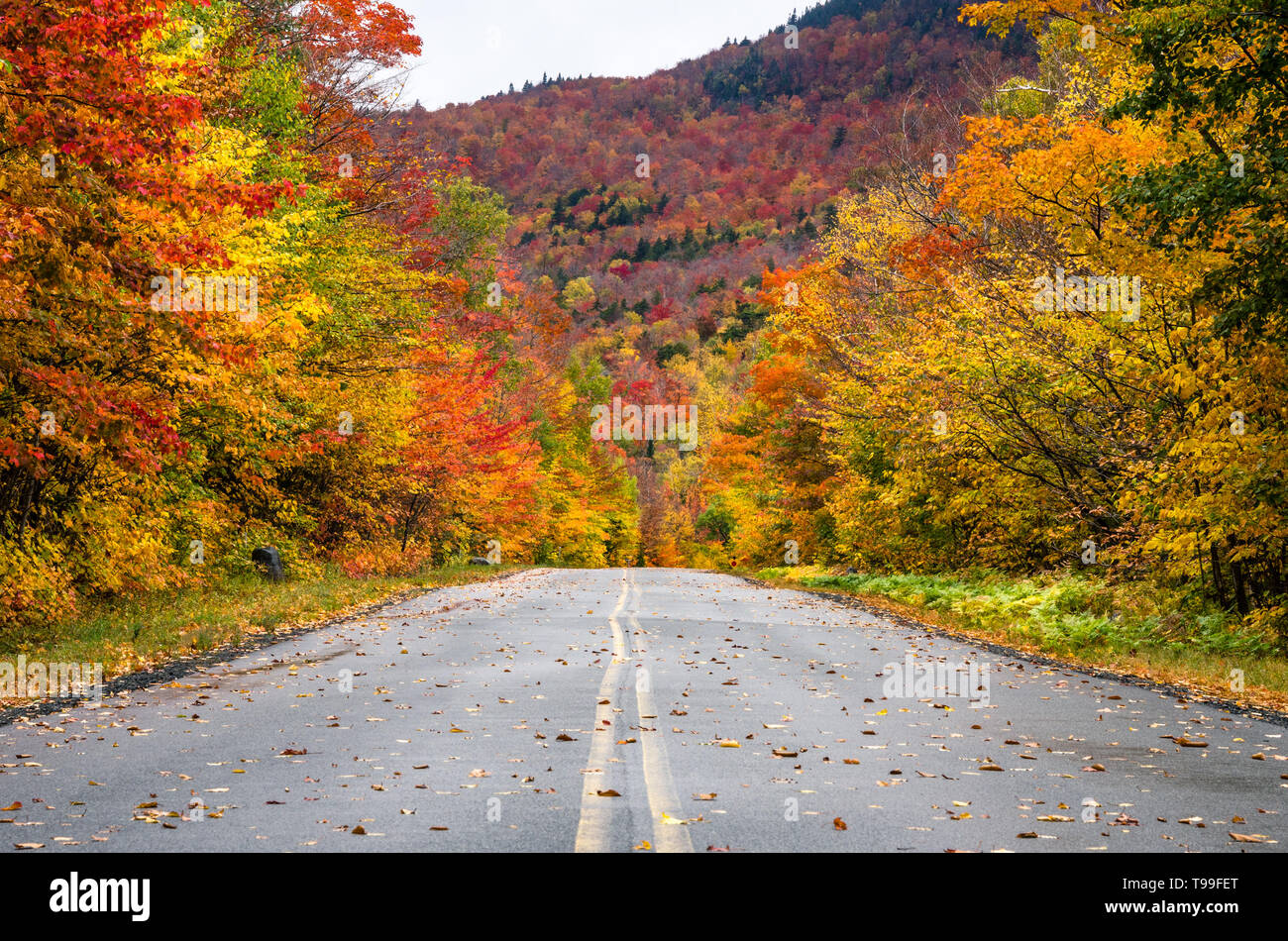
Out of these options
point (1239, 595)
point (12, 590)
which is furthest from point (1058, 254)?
point (12, 590)

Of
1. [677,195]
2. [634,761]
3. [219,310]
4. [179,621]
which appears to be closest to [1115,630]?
[634,761]

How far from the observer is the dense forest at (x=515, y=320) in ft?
40.3

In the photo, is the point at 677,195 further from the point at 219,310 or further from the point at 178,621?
the point at 178,621

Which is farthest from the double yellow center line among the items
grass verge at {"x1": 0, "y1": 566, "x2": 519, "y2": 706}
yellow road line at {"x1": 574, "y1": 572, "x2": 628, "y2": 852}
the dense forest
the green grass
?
the dense forest

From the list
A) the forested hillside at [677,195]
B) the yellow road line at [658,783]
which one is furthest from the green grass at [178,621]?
the forested hillside at [677,195]

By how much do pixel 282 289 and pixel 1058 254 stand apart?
16.2 metres

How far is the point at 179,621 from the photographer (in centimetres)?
1593

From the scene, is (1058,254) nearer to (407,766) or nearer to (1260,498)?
(1260,498)

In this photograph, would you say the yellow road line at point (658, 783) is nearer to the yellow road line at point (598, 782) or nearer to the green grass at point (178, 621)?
the yellow road line at point (598, 782)

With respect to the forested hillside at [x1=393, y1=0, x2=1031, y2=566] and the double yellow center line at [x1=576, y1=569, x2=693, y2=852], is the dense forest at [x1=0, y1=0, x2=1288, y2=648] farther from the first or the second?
the forested hillside at [x1=393, y1=0, x2=1031, y2=566]

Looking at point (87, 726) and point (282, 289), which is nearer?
point (87, 726)

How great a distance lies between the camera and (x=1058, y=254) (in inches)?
902

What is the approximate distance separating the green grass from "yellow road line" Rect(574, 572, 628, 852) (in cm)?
549

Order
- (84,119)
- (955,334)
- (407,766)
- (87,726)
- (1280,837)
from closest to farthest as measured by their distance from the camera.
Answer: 1. (1280,837)
2. (407,766)
3. (87,726)
4. (84,119)
5. (955,334)
